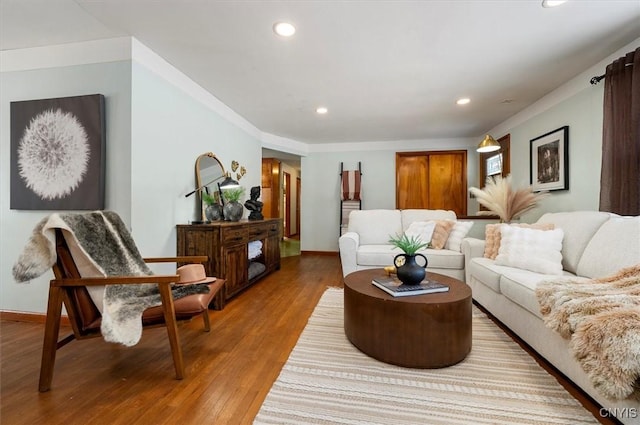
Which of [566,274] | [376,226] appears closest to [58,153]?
[376,226]

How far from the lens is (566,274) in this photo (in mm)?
2082

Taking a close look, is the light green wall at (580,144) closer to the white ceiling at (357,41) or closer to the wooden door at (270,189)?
the white ceiling at (357,41)

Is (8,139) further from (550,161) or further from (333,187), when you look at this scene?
(550,161)

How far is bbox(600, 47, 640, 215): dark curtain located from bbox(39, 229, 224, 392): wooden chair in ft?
10.7

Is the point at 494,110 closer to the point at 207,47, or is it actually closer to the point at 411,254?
the point at 411,254

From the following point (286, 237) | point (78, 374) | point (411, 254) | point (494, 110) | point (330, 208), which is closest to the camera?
point (78, 374)

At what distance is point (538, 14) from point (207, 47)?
2.44 metres

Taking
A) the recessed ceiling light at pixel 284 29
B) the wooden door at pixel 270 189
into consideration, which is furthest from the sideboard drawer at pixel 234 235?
the wooden door at pixel 270 189

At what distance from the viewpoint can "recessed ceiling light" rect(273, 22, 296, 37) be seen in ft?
6.50

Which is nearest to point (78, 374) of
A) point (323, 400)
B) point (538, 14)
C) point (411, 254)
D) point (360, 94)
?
point (323, 400)

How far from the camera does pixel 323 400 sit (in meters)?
1.37

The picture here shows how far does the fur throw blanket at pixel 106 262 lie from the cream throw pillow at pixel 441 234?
2613 mm

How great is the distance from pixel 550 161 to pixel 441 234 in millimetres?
1491

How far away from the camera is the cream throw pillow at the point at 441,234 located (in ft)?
10.9
